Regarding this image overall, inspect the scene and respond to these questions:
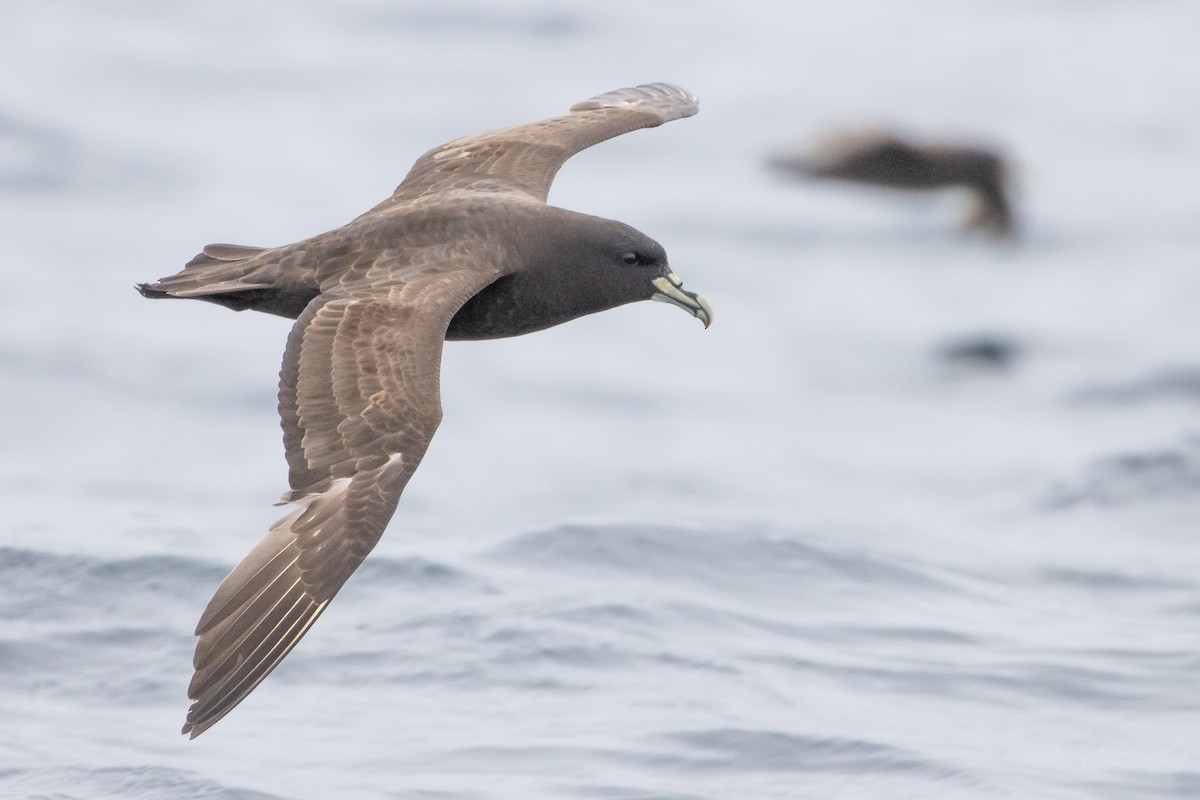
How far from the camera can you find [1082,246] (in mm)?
20688

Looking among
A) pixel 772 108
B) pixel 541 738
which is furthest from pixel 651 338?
pixel 541 738

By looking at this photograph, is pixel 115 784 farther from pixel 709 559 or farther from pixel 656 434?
pixel 656 434

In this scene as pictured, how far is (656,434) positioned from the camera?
15.7 metres

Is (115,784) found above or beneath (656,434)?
beneath

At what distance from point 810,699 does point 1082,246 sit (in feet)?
35.9

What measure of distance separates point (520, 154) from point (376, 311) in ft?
6.97

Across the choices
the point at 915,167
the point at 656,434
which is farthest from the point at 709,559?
the point at 915,167

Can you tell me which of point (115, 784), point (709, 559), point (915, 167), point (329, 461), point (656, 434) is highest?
point (915, 167)

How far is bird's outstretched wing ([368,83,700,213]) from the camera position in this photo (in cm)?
978

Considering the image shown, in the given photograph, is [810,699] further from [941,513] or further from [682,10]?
[682,10]

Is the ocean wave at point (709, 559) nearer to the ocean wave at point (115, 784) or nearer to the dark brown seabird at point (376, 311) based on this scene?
the dark brown seabird at point (376, 311)

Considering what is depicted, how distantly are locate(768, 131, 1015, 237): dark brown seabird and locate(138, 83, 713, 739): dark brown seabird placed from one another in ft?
35.4

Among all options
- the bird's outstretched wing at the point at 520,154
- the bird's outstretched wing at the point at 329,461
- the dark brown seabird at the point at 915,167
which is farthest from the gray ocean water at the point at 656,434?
the bird's outstretched wing at the point at 520,154

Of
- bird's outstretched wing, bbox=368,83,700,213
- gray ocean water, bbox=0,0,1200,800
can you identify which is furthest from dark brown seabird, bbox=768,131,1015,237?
bird's outstretched wing, bbox=368,83,700,213
